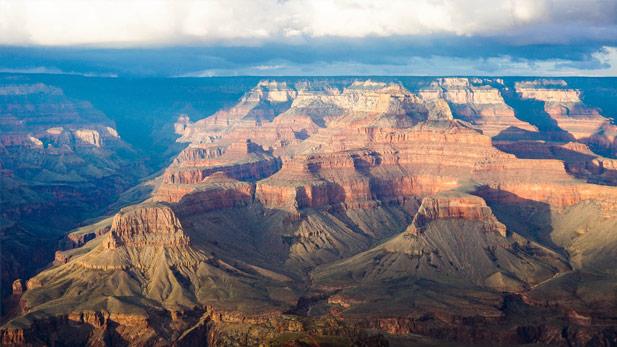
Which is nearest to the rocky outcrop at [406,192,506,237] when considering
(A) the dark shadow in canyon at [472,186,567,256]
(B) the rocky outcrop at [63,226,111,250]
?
(A) the dark shadow in canyon at [472,186,567,256]

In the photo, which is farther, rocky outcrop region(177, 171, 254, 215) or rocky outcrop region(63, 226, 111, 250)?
rocky outcrop region(63, 226, 111, 250)

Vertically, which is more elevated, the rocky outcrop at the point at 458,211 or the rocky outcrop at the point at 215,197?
the rocky outcrop at the point at 458,211

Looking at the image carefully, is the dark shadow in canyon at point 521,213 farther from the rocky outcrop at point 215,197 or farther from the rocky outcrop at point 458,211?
the rocky outcrop at point 215,197

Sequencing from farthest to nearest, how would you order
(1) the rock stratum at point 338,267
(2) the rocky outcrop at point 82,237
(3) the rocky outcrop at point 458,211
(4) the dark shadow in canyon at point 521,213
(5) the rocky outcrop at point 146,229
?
(2) the rocky outcrop at point 82,237 → (4) the dark shadow in canyon at point 521,213 → (3) the rocky outcrop at point 458,211 → (5) the rocky outcrop at point 146,229 → (1) the rock stratum at point 338,267

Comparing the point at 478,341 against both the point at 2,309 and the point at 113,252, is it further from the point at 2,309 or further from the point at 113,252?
the point at 2,309

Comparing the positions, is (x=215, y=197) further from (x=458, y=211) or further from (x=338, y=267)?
(x=458, y=211)

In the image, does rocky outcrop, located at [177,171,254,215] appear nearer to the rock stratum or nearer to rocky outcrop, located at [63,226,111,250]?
the rock stratum

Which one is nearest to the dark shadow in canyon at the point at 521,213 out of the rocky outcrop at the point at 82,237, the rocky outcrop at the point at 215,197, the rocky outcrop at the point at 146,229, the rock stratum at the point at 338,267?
the rock stratum at the point at 338,267

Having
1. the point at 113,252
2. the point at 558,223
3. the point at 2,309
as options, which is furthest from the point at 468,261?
the point at 2,309

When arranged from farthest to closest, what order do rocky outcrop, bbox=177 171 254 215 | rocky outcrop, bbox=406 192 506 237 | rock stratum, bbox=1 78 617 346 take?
1. rocky outcrop, bbox=177 171 254 215
2. rocky outcrop, bbox=406 192 506 237
3. rock stratum, bbox=1 78 617 346

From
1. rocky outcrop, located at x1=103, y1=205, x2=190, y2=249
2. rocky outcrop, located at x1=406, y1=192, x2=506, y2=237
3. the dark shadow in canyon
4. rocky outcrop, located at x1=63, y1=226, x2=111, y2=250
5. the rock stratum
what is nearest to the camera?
the rock stratum

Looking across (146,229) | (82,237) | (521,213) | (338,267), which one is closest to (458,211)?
(521,213)
